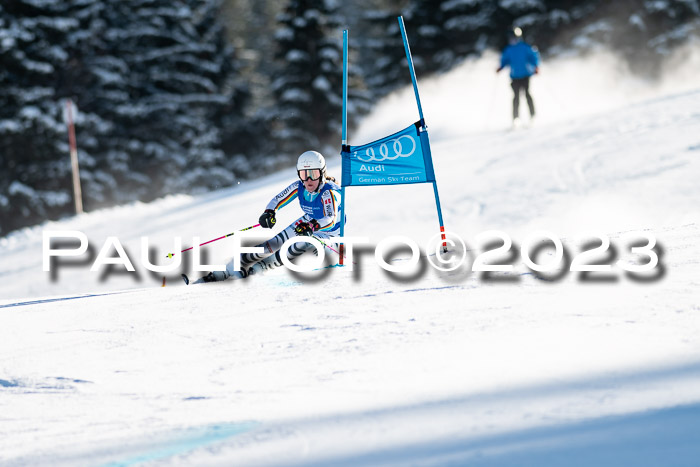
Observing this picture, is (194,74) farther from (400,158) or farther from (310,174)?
(400,158)

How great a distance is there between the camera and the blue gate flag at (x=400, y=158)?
6457mm

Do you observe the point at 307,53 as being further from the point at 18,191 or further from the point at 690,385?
the point at 690,385

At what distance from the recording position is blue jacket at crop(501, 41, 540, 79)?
44.8 feet

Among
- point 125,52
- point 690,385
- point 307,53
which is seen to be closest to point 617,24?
point 307,53

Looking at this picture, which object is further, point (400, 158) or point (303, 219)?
point (303, 219)

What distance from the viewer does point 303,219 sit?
23.7 ft

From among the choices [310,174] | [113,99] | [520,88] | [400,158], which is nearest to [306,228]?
[310,174]

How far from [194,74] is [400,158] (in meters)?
24.9

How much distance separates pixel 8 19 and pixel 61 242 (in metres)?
14.9

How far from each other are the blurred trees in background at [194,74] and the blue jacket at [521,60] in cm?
1295

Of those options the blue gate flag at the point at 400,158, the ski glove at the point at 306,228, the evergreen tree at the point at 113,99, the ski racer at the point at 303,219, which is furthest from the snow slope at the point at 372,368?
the evergreen tree at the point at 113,99

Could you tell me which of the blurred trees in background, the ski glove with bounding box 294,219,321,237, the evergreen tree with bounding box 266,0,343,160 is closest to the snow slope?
the ski glove with bounding box 294,219,321,237

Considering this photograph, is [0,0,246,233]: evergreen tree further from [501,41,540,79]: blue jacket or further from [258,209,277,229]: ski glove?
[258,209,277,229]: ski glove

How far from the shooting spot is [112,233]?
12406mm
